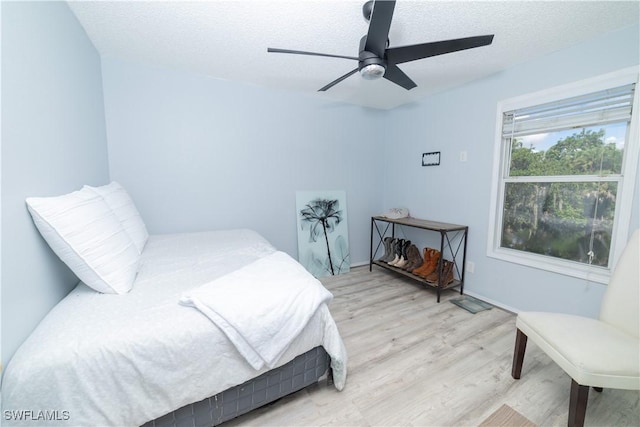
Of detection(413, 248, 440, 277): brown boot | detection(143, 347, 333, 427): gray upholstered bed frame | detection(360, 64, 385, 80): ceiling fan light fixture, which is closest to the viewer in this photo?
detection(143, 347, 333, 427): gray upholstered bed frame

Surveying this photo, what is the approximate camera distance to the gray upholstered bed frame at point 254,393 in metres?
1.06

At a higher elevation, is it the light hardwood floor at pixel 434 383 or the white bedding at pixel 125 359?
the white bedding at pixel 125 359

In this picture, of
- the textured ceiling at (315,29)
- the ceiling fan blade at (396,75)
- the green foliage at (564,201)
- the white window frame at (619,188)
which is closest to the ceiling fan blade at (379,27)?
the ceiling fan blade at (396,75)

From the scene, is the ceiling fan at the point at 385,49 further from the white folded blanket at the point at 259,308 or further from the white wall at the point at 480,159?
the white folded blanket at the point at 259,308

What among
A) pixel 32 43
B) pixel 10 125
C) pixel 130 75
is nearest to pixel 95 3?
pixel 32 43

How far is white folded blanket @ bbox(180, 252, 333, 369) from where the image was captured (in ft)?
3.47

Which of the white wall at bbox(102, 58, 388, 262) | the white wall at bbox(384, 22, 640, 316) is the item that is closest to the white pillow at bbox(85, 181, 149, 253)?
the white wall at bbox(102, 58, 388, 262)

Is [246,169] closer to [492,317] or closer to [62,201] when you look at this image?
[62,201]

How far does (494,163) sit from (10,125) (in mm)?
3288

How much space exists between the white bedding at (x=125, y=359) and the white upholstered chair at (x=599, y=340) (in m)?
1.13

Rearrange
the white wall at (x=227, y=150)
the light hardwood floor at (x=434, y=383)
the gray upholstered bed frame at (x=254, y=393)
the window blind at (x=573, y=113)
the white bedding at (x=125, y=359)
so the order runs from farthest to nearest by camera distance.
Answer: the white wall at (x=227, y=150), the window blind at (x=573, y=113), the light hardwood floor at (x=434, y=383), the gray upholstered bed frame at (x=254, y=393), the white bedding at (x=125, y=359)

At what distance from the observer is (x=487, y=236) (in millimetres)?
2512

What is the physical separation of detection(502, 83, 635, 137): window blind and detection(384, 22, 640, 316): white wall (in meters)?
0.15

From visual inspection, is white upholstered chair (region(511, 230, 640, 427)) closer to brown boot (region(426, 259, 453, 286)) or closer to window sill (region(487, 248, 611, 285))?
window sill (region(487, 248, 611, 285))
